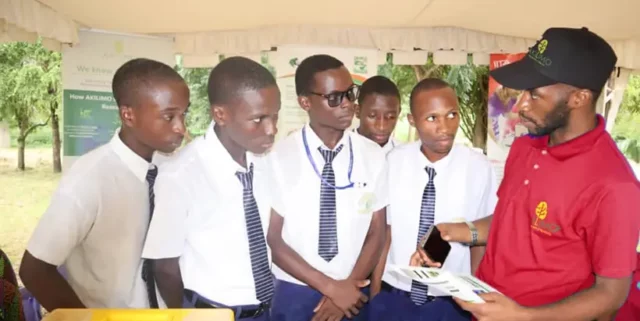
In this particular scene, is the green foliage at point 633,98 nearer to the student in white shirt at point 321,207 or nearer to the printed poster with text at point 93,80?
the student in white shirt at point 321,207

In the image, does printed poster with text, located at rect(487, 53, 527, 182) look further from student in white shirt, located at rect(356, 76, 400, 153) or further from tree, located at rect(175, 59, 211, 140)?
tree, located at rect(175, 59, 211, 140)

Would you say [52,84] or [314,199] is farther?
[52,84]

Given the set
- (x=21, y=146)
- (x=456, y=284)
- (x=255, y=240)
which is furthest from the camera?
(x=21, y=146)

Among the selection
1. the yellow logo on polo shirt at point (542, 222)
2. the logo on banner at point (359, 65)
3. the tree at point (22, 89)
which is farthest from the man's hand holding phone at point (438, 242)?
the tree at point (22, 89)

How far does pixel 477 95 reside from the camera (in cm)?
285

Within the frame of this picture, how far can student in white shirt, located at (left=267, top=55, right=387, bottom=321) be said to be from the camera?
227cm

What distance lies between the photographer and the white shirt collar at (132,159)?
191cm

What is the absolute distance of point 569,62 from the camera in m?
1.58

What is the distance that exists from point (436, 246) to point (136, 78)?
1512mm

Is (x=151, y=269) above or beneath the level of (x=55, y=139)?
beneath

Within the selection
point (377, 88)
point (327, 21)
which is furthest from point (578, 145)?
point (327, 21)

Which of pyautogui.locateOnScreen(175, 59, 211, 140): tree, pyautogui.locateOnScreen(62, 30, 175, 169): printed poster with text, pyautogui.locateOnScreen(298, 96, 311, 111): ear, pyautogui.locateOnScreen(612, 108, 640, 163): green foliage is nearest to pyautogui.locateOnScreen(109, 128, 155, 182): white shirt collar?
pyautogui.locateOnScreen(62, 30, 175, 169): printed poster with text

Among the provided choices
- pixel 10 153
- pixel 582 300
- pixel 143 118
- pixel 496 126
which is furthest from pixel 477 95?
pixel 10 153

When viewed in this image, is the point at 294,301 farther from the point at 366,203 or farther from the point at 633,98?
Answer: the point at 633,98
